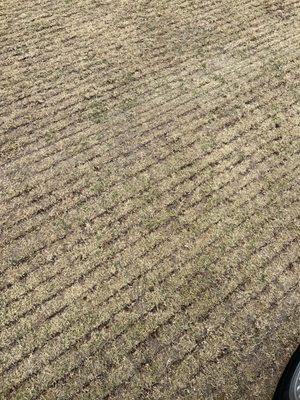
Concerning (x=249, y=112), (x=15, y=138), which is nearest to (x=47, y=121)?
(x=15, y=138)

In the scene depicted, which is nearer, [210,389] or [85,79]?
[210,389]

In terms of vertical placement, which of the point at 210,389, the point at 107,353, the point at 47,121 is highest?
the point at 47,121

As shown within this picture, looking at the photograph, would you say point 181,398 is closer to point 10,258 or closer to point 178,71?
point 10,258

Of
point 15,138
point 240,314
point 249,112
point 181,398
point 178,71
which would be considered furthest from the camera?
point 178,71

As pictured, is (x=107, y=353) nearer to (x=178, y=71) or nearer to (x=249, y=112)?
(x=249, y=112)

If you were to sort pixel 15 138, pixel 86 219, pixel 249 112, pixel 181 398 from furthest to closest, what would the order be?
pixel 249 112, pixel 15 138, pixel 86 219, pixel 181 398

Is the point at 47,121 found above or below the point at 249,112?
above

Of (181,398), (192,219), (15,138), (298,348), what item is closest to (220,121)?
(192,219)
